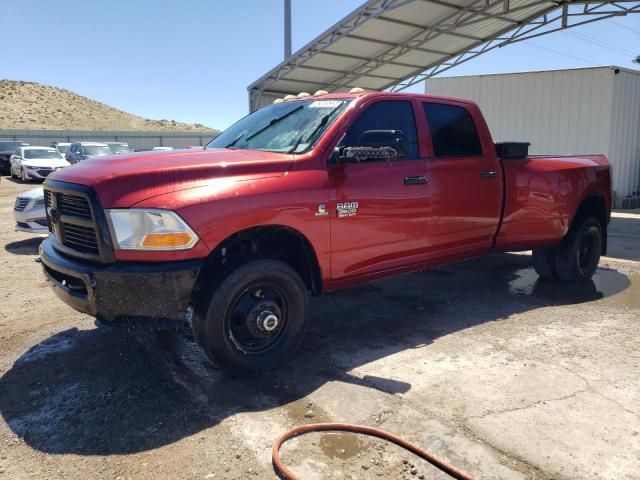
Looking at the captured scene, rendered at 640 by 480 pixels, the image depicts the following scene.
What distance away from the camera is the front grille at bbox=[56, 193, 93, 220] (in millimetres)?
3268

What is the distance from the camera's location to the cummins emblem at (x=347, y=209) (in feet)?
12.6

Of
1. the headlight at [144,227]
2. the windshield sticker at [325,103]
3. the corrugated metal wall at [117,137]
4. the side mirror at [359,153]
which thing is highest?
the corrugated metal wall at [117,137]

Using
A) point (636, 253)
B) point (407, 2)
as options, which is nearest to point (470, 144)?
point (636, 253)

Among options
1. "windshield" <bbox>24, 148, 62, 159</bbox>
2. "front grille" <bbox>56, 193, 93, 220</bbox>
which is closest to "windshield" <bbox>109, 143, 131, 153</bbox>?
"windshield" <bbox>24, 148, 62, 159</bbox>

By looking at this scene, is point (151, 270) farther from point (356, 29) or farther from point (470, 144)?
point (356, 29)

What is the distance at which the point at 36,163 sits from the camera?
21.9 metres

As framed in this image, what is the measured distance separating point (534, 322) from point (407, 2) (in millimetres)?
10720

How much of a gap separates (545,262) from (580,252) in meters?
0.44

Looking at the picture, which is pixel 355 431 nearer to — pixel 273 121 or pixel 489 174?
pixel 273 121

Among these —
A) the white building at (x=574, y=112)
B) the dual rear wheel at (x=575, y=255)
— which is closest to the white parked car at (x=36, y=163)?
the white building at (x=574, y=112)

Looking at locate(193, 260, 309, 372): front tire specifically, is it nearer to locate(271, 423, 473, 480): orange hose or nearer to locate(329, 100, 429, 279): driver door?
locate(329, 100, 429, 279): driver door

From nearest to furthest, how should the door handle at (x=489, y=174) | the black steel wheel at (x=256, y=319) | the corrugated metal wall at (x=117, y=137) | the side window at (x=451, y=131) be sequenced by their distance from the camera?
the black steel wheel at (x=256, y=319), the side window at (x=451, y=131), the door handle at (x=489, y=174), the corrugated metal wall at (x=117, y=137)

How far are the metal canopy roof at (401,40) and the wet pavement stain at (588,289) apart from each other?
30.6 feet

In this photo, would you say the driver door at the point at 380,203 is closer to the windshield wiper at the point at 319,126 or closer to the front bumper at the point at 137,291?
the windshield wiper at the point at 319,126
